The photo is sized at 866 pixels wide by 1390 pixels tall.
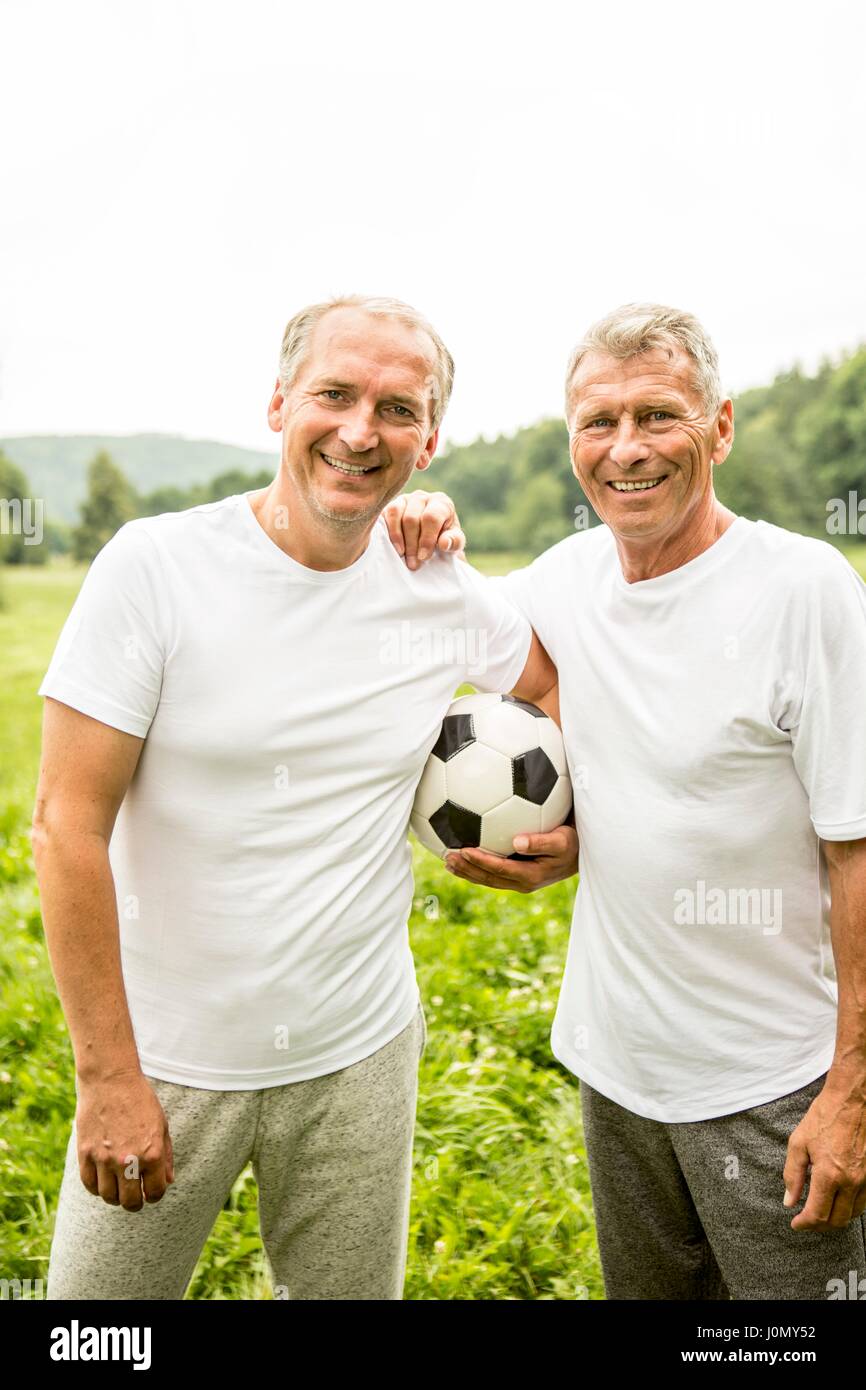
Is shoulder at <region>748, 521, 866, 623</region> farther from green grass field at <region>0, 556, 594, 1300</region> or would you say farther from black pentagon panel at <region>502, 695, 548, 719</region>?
green grass field at <region>0, 556, 594, 1300</region>

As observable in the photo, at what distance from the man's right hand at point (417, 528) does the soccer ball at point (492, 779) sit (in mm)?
414

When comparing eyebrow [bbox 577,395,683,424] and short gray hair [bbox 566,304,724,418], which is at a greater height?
short gray hair [bbox 566,304,724,418]

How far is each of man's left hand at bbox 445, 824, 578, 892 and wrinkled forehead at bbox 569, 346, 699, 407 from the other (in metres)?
1.09

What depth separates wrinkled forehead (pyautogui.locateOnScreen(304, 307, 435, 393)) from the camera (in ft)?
8.64

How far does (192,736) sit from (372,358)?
975mm

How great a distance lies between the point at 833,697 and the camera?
2.38 metres

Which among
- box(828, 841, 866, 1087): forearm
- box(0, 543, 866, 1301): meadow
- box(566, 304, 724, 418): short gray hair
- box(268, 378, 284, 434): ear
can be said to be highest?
box(566, 304, 724, 418): short gray hair

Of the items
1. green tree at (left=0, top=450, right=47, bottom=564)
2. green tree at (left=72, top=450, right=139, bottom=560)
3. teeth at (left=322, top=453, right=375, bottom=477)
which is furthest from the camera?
green tree at (left=72, top=450, right=139, bottom=560)

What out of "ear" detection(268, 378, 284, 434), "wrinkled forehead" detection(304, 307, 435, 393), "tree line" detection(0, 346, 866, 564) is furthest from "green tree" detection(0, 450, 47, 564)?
"wrinkled forehead" detection(304, 307, 435, 393)

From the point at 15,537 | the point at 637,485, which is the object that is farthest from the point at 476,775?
the point at 15,537

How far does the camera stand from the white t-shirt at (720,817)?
244cm

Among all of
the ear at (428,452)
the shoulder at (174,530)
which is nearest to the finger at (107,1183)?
the shoulder at (174,530)

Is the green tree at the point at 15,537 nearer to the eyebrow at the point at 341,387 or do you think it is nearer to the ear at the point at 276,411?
the ear at the point at 276,411

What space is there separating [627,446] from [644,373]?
0.18 m
